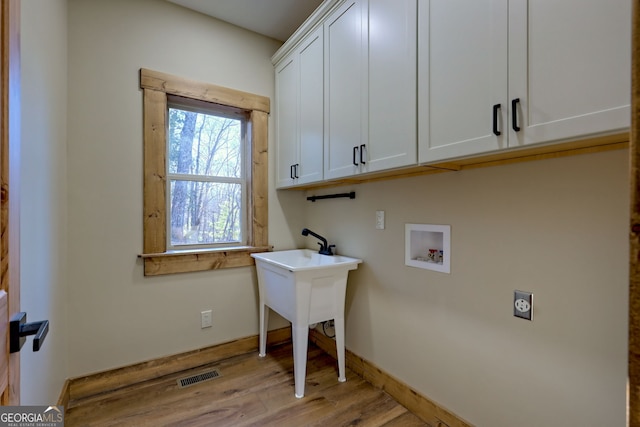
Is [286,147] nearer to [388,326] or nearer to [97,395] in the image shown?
[388,326]

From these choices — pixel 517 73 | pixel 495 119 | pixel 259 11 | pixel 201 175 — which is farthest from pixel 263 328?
pixel 259 11

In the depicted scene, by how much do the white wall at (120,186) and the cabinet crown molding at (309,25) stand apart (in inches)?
17.8

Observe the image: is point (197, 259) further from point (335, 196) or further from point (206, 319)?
point (335, 196)

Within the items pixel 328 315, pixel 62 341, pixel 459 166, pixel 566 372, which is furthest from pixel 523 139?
pixel 62 341

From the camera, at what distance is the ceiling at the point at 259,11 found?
2154mm

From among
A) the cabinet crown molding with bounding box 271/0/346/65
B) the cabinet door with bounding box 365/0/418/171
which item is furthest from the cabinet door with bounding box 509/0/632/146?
the cabinet crown molding with bounding box 271/0/346/65

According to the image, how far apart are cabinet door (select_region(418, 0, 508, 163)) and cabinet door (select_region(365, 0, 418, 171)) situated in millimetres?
54

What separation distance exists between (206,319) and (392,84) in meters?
2.09

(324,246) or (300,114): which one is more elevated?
(300,114)

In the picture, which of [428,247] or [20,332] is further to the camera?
[428,247]

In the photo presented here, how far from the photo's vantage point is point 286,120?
2426mm

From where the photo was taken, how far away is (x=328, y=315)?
6.43 feet

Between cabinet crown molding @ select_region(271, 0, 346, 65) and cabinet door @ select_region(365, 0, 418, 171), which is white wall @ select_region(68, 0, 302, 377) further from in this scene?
cabinet door @ select_region(365, 0, 418, 171)

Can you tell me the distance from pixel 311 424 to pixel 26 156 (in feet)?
6.01
